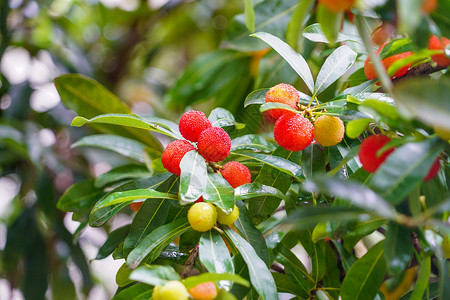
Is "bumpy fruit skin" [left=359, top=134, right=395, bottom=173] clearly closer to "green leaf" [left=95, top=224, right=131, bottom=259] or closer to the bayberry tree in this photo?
the bayberry tree

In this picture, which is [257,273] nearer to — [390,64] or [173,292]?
[173,292]

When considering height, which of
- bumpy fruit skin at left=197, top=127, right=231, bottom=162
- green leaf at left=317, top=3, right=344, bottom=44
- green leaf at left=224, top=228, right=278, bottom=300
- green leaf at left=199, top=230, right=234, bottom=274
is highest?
green leaf at left=317, top=3, right=344, bottom=44

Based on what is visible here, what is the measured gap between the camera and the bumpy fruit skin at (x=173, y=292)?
366 mm

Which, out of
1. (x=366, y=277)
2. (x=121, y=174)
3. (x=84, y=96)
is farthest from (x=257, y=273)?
(x=84, y=96)

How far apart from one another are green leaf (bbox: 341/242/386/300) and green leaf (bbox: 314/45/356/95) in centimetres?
21

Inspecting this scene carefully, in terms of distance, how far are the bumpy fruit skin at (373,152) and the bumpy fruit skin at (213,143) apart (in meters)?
0.16

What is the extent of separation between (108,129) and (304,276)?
483mm

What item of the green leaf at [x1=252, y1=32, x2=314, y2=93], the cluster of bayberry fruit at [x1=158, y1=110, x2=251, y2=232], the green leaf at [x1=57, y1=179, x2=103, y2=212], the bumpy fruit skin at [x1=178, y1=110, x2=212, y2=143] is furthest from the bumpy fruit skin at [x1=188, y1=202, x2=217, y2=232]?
the green leaf at [x1=57, y1=179, x2=103, y2=212]

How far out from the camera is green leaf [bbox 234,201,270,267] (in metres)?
0.50

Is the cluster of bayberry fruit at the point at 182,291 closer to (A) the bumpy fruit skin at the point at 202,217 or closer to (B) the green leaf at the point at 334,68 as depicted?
(A) the bumpy fruit skin at the point at 202,217

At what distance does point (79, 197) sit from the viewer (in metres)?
0.77

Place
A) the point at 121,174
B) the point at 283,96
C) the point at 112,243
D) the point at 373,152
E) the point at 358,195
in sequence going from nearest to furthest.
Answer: the point at 358,195, the point at 373,152, the point at 283,96, the point at 112,243, the point at 121,174

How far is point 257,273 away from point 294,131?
17 cm

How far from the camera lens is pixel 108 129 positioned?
87cm
